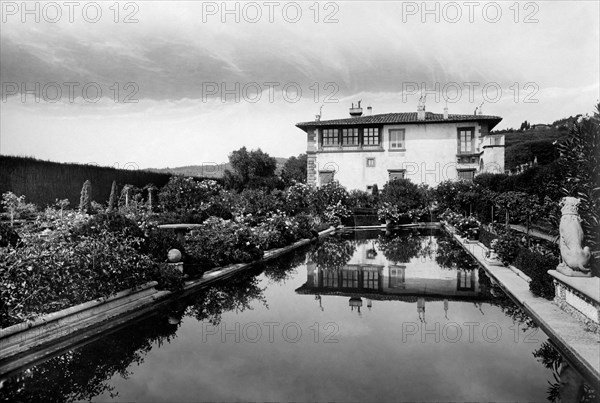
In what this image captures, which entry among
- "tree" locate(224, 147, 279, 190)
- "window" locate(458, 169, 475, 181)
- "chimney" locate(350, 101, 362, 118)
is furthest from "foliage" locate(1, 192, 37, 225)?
"tree" locate(224, 147, 279, 190)

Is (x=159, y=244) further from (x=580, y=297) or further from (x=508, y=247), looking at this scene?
(x=508, y=247)

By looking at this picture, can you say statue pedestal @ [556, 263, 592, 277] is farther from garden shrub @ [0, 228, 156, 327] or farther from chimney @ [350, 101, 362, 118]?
chimney @ [350, 101, 362, 118]

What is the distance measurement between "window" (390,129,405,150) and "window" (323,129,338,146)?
3936mm

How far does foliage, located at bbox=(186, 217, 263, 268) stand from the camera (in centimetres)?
1080

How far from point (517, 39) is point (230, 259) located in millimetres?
10298

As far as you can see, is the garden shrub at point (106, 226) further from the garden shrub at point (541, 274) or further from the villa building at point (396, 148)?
the villa building at point (396, 148)

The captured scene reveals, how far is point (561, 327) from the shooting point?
5.84 metres

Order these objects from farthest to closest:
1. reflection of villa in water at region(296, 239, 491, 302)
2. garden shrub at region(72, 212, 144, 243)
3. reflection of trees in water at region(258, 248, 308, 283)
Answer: reflection of trees in water at region(258, 248, 308, 283) < reflection of villa in water at region(296, 239, 491, 302) < garden shrub at region(72, 212, 144, 243)

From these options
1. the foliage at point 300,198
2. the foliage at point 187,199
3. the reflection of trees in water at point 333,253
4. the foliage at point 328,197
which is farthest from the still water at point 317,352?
the foliage at point 328,197

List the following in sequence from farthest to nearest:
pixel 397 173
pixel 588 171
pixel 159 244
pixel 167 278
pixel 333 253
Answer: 1. pixel 397 173
2. pixel 333 253
3. pixel 159 244
4. pixel 167 278
5. pixel 588 171

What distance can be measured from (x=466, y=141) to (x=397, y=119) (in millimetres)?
4889

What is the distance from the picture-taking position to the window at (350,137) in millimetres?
33188

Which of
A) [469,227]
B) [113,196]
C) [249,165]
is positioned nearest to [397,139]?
[469,227]

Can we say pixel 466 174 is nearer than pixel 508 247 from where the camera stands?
No
